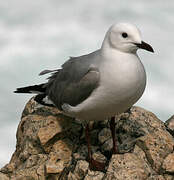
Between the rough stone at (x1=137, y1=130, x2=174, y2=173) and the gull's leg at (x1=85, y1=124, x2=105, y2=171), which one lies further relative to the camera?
the rough stone at (x1=137, y1=130, x2=174, y2=173)

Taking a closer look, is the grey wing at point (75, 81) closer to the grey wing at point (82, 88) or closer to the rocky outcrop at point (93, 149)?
the grey wing at point (82, 88)

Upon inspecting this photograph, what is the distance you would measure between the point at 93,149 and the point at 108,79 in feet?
6.96

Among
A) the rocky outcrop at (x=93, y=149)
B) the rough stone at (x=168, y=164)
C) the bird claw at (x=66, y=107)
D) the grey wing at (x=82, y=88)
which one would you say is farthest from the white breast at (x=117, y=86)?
the rough stone at (x=168, y=164)

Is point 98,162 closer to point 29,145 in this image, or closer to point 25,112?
point 29,145

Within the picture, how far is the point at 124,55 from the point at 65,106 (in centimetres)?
189

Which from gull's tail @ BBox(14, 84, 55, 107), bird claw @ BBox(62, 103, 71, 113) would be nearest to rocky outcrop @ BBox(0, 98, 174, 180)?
gull's tail @ BBox(14, 84, 55, 107)

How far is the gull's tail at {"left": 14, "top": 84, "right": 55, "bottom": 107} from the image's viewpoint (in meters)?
11.1

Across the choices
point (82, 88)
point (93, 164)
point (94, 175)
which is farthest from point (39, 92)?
point (94, 175)

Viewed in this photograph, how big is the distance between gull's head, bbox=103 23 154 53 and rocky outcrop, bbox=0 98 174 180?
6.86 feet

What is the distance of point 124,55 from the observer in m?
9.02

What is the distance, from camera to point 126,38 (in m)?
8.89

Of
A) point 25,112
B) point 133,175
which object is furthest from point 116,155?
point 25,112

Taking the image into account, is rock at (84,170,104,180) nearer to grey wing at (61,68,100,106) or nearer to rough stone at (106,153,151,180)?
rough stone at (106,153,151,180)

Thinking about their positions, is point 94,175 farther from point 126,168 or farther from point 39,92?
point 39,92
